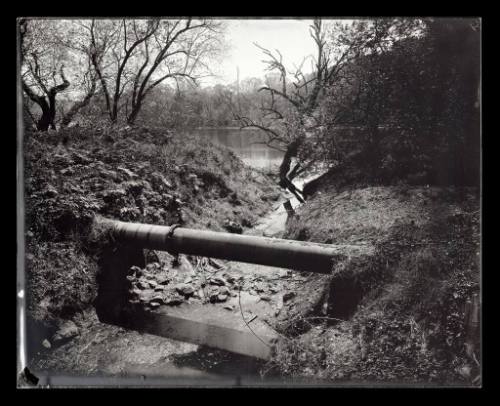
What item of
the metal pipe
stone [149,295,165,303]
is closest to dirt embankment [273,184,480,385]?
the metal pipe

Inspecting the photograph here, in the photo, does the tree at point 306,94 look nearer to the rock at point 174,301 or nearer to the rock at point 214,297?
the rock at point 214,297

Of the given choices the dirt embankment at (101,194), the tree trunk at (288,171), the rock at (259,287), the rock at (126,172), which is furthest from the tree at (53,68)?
the tree trunk at (288,171)

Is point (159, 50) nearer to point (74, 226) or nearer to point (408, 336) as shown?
point (74, 226)

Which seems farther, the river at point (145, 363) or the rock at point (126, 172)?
the rock at point (126, 172)

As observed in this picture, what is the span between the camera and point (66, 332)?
192 inches

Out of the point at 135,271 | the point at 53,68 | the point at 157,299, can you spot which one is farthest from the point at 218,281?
the point at 53,68

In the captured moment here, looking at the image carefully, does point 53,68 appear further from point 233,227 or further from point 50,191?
point 233,227

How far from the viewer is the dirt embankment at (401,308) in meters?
3.96

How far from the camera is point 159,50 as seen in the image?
608cm

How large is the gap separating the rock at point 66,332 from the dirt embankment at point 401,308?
296 centimetres

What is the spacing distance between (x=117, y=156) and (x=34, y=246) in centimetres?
328

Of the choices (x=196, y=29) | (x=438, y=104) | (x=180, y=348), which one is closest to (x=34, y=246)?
(x=180, y=348)

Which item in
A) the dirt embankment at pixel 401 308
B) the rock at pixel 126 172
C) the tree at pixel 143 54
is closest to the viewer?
the dirt embankment at pixel 401 308
